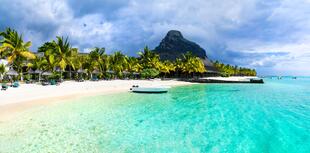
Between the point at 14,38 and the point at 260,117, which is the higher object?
the point at 14,38

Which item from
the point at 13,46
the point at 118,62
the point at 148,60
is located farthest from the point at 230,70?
the point at 13,46

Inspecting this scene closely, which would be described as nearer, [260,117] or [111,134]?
[111,134]

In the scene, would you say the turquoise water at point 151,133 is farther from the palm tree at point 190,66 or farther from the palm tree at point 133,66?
the palm tree at point 190,66

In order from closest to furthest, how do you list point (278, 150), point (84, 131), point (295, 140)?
point (278, 150)
point (295, 140)
point (84, 131)

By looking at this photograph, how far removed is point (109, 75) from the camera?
61062 millimetres

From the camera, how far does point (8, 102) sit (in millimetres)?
19828

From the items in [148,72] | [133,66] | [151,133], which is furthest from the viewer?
[133,66]

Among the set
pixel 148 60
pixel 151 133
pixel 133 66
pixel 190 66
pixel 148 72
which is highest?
pixel 148 60

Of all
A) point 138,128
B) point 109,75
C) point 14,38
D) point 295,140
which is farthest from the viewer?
point 109,75

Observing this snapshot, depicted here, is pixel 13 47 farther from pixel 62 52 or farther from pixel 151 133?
pixel 151 133

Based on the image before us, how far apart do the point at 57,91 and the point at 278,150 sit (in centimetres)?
2485

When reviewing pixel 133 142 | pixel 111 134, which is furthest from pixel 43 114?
pixel 133 142

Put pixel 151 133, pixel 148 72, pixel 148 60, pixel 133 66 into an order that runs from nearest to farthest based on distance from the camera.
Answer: pixel 151 133, pixel 148 72, pixel 133 66, pixel 148 60

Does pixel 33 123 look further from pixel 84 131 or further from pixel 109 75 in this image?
pixel 109 75
